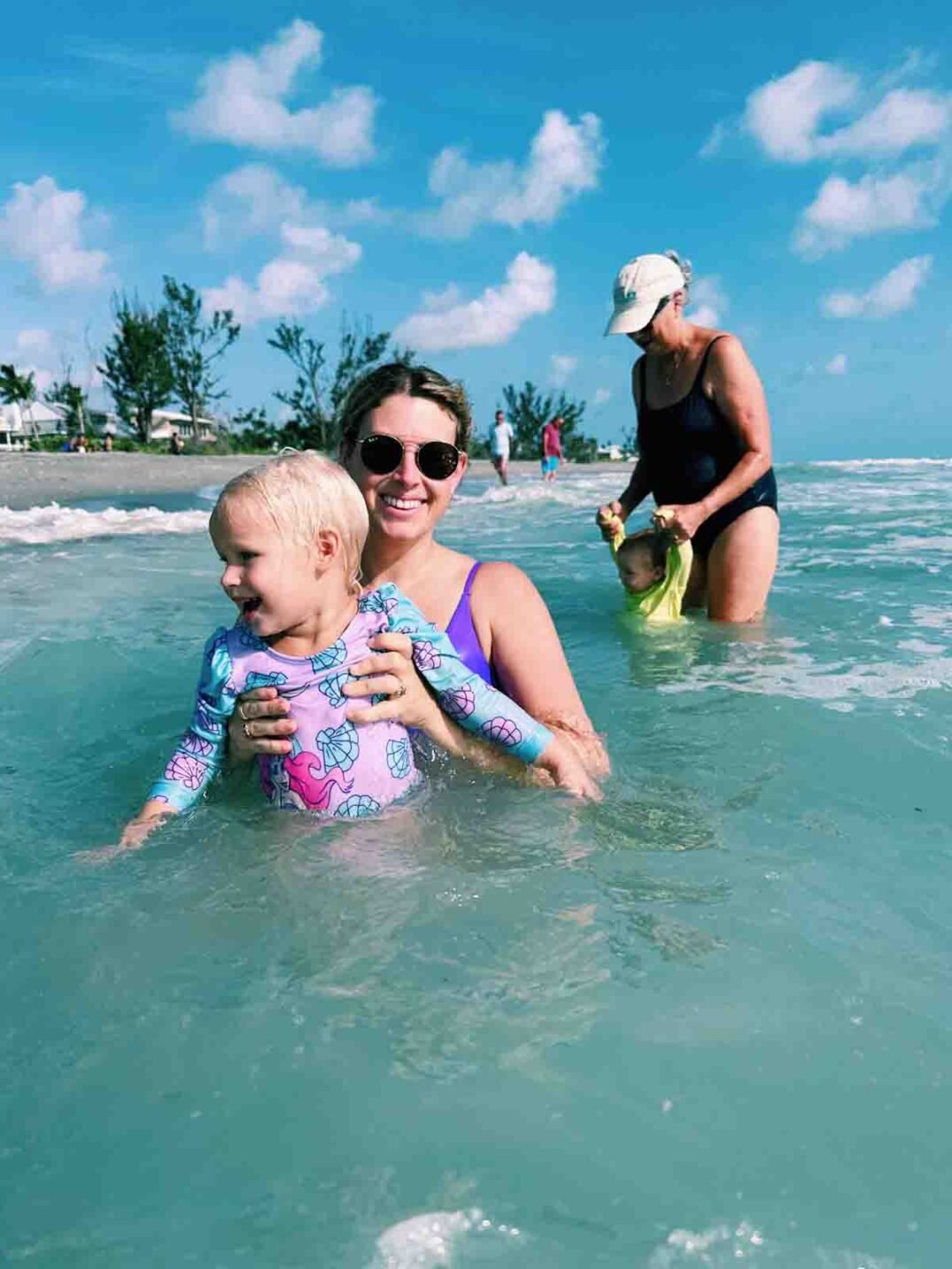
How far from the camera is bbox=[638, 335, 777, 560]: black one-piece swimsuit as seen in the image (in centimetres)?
522

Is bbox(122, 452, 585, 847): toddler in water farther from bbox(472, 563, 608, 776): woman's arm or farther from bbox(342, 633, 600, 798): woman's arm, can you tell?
bbox(472, 563, 608, 776): woman's arm

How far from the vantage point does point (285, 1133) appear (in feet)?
4.81

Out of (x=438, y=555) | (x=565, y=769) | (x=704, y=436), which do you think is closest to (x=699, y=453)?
(x=704, y=436)

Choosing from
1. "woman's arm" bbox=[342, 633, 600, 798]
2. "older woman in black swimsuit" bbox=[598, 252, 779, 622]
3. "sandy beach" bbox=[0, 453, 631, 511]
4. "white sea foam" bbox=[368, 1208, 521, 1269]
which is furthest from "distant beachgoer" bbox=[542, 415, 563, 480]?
"white sea foam" bbox=[368, 1208, 521, 1269]

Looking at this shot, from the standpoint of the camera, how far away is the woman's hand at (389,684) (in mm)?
2461

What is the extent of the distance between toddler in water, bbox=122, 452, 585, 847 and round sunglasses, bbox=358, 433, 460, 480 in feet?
1.05

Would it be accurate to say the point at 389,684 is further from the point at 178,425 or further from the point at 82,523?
the point at 178,425

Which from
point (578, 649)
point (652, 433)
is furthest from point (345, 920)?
point (652, 433)

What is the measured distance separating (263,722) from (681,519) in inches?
123

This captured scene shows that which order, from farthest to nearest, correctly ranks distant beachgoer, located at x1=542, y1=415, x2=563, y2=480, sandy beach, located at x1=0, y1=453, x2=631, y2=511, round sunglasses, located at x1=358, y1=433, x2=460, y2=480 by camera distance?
distant beachgoer, located at x1=542, y1=415, x2=563, y2=480, sandy beach, located at x1=0, y1=453, x2=631, y2=511, round sunglasses, located at x1=358, y1=433, x2=460, y2=480

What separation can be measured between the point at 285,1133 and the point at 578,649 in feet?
12.2

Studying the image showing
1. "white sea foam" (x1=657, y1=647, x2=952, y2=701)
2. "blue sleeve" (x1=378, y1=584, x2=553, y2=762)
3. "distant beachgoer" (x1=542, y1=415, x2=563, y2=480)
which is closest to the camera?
"blue sleeve" (x1=378, y1=584, x2=553, y2=762)

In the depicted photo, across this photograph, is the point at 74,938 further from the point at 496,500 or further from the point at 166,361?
the point at 166,361

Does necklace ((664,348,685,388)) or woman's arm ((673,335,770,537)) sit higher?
necklace ((664,348,685,388))
